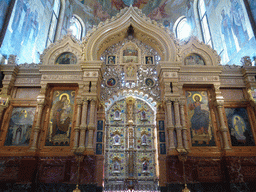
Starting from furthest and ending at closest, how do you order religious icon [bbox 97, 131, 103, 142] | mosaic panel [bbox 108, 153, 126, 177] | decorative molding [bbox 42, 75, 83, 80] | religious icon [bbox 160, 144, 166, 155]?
decorative molding [bbox 42, 75, 83, 80]
mosaic panel [bbox 108, 153, 126, 177]
religious icon [bbox 97, 131, 103, 142]
religious icon [bbox 160, 144, 166, 155]

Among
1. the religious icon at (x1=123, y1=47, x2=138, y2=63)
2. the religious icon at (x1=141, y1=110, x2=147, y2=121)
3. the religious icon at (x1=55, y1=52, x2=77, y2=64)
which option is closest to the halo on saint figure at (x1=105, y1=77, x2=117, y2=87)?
the religious icon at (x1=123, y1=47, x2=138, y2=63)

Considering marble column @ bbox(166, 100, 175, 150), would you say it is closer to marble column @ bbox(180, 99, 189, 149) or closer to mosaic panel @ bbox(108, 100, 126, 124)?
marble column @ bbox(180, 99, 189, 149)

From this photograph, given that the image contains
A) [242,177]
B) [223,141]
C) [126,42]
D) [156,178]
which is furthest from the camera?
[126,42]

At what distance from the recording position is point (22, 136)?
8.12m

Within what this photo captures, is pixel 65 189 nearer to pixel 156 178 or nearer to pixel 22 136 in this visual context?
pixel 22 136

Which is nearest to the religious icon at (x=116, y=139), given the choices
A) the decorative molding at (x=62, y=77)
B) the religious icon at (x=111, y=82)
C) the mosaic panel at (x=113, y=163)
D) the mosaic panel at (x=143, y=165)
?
the mosaic panel at (x=113, y=163)

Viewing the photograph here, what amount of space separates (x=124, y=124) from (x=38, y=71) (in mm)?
4739

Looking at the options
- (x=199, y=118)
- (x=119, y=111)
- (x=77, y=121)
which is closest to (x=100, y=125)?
(x=77, y=121)

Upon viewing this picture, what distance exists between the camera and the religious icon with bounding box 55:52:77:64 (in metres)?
9.27

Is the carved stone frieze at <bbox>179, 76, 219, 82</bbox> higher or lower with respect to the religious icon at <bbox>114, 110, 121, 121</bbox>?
higher

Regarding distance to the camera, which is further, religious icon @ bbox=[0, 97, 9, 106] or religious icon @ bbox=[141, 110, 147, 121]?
religious icon @ bbox=[141, 110, 147, 121]

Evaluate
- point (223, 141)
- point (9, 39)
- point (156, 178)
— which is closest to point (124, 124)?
point (156, 178)

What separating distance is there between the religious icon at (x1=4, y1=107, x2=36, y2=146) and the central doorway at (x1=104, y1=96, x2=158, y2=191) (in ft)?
11.1

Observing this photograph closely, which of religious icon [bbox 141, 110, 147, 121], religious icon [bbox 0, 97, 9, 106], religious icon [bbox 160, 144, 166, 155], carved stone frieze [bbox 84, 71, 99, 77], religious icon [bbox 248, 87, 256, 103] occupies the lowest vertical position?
religious icon [bbox 160, 144, 166, 155]
